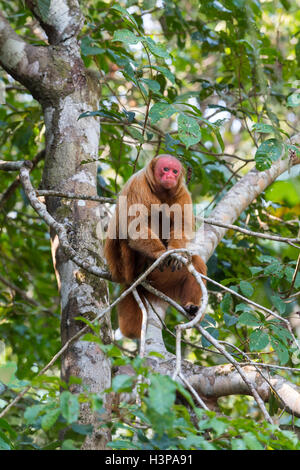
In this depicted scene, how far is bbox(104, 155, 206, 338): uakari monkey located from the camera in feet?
15.7

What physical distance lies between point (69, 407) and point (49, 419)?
0.13m

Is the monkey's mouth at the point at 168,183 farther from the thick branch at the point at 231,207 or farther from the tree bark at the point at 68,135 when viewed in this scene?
the tree bark at the point at 68,135

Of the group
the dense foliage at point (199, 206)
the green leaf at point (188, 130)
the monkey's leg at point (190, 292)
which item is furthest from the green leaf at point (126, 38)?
the monkey's leg at point (190, 292)

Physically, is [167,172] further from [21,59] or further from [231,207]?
[21,59]

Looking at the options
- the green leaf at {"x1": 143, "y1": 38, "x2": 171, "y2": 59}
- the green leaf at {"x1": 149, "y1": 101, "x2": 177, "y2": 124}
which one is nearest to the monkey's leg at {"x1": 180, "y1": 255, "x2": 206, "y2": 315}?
the green leaf at {"x1": 149, "y1": 101, "x2": 177, "y2": 124}

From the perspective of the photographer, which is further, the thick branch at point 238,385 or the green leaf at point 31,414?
the thick branch at point 238,385

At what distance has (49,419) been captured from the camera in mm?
2164

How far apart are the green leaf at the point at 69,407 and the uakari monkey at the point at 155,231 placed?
2476 mm

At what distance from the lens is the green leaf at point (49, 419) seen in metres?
2.14

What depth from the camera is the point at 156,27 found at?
1234 cm

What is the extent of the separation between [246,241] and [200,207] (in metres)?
0.70

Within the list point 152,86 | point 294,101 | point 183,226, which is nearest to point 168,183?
point 183,226

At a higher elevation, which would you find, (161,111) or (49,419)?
(161,111)

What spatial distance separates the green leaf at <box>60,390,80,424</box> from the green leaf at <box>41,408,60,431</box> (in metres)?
0.06
